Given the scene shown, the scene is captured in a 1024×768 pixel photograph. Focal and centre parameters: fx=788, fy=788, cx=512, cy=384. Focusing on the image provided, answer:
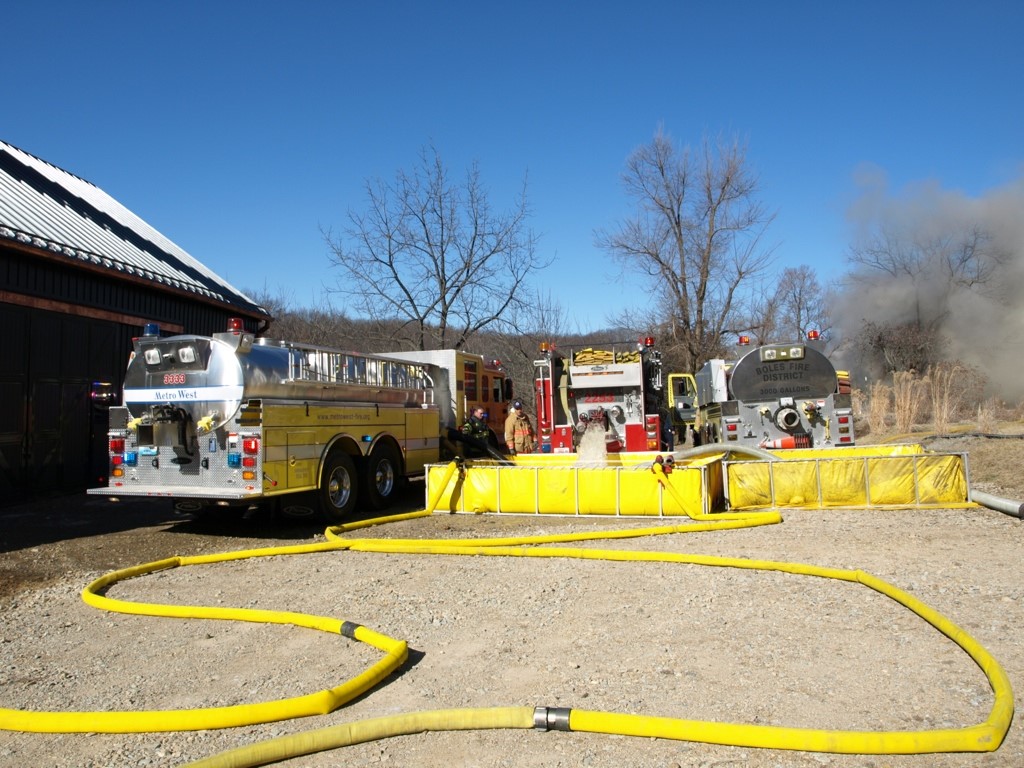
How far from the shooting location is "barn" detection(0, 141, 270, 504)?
12.6 metres

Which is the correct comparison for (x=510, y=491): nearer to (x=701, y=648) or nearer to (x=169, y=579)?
(x=169, y=579)

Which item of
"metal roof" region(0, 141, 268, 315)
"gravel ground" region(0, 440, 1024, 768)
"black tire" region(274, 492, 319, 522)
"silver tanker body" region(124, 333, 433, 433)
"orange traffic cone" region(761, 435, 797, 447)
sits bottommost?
"gravel ground" region(0, 440, 1024, 768)

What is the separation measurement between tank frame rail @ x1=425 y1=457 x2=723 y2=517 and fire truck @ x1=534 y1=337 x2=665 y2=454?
4.61 m

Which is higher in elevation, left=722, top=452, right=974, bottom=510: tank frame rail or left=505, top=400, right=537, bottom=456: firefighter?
left=505, top=400, right=537, bottom=456: firefighter

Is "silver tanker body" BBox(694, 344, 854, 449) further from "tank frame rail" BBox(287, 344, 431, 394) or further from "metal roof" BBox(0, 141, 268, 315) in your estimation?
"metal roof" BBox(0, 141, 268, 315)

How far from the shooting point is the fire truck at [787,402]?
14.0m

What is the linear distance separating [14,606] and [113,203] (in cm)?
1670

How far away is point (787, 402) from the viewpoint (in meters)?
14.2

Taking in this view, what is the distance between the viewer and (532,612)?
5.80 meters

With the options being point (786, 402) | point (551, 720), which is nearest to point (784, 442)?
point (786, 402)

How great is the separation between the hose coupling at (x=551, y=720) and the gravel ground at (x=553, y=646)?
0.06m

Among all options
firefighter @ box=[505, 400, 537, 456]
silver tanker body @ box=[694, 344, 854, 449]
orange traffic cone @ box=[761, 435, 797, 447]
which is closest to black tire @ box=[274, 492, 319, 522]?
firefighter @ box=[505, 400, 537, 456]

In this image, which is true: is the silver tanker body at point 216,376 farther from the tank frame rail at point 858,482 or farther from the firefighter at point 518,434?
the tank frame rail at point 858,482

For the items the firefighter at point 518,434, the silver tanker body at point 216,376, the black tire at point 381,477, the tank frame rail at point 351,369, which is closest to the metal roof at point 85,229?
the silver tanker body at point 216,376
